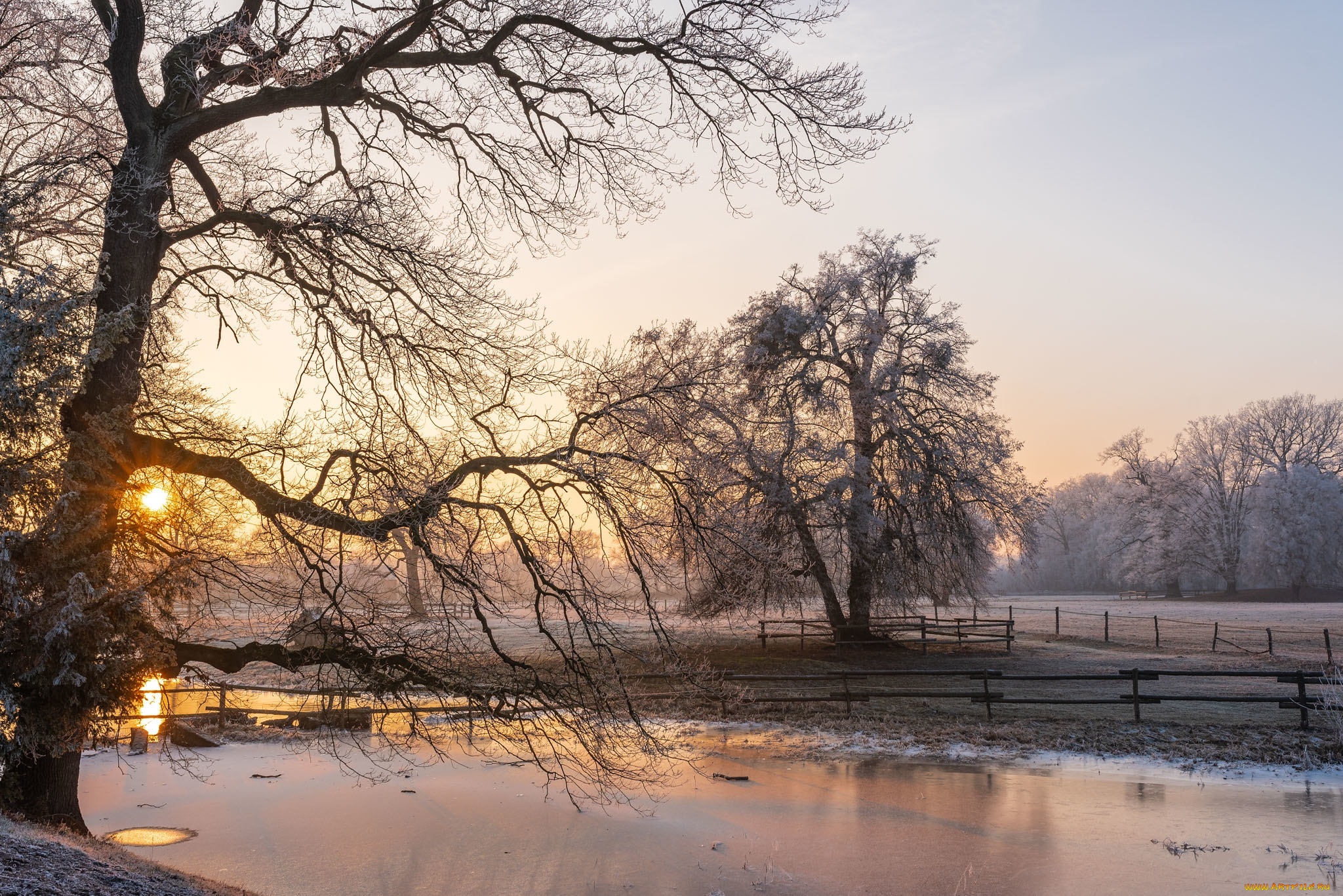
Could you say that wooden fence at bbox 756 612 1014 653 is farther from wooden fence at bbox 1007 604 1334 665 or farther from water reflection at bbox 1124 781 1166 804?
water reflection at bbox 1124 781 1166 804

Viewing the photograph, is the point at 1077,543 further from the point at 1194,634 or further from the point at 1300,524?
the point at 1194,634

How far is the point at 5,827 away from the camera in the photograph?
7.09m

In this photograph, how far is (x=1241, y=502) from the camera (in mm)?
69375

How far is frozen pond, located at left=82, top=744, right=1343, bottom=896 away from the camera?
31.2ft

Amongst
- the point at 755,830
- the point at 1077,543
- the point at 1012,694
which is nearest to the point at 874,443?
the point at 1012,694

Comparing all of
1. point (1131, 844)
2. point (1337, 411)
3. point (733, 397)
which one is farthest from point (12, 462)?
point (1337, 411)

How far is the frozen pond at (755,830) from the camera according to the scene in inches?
374

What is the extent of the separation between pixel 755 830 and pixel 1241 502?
71330 millimetres

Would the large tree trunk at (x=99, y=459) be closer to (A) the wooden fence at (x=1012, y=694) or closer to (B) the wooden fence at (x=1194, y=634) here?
(A) the wooden fence at (x=1012, y=694)

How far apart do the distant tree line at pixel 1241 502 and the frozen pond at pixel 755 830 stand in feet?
202

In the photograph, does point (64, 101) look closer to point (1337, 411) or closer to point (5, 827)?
point (5, 827)

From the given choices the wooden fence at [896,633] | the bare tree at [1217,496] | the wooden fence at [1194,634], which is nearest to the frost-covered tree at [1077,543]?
the bare tree at [1217,496]

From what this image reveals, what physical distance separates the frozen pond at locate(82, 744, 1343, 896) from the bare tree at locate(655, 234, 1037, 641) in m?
10.6

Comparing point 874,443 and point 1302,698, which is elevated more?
point 874,443
